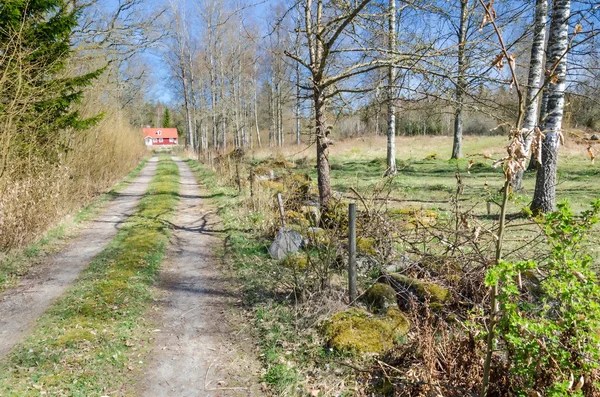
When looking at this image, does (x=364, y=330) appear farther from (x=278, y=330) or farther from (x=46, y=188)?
(x=46, y=188)

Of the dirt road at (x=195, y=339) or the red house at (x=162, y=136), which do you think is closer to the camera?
the dirt road at (x=195, y=339)

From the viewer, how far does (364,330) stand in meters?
4.49

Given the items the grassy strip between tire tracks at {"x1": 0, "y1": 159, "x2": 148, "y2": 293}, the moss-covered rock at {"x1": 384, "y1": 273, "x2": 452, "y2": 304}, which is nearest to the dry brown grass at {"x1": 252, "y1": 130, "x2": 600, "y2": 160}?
the grassy strip between tire tracks at {"x1": 0, "y1": 159, "x2": 148, "y2": 293}

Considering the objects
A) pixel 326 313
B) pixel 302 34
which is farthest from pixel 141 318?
pixel 302 34

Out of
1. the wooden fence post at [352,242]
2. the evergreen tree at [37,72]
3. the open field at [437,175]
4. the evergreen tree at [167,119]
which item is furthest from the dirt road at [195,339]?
the evergreen tree at [167,119]

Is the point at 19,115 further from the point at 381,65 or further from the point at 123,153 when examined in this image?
the point at 123,153

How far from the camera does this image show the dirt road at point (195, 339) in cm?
400

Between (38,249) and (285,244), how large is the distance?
200 inches

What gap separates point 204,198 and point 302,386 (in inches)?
446

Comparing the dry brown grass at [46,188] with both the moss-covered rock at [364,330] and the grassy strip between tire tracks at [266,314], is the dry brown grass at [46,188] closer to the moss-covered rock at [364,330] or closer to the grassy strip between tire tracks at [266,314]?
the grassy strip between tire tracks at [266,314]

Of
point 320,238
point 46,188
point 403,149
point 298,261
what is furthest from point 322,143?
point 403,149

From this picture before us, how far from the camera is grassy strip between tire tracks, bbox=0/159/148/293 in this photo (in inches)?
267

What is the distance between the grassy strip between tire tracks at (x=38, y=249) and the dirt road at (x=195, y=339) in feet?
7.90

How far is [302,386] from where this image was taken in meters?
3.91
